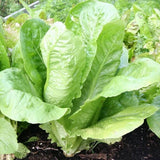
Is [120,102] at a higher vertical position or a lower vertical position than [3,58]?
lower

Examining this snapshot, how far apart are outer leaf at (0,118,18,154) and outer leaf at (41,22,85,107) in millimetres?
204

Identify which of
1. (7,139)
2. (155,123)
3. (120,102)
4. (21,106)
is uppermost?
(21,106)

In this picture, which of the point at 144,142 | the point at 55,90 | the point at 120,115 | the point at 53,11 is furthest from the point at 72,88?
the point at 53,11

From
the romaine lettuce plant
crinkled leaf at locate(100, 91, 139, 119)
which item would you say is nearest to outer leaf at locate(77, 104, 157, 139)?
the romaine lettuce plant

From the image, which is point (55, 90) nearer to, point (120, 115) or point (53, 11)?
point (120, 115)

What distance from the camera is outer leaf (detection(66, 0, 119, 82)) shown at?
3.06ft

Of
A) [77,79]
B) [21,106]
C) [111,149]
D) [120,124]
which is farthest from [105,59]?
[111,149]

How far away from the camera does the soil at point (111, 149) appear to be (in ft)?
3.67

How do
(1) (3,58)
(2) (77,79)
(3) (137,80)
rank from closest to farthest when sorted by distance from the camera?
1. (3) (137,80)
2. (2) (77,79)
3. (1) (3,58)

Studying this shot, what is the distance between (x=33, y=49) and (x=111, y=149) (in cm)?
60

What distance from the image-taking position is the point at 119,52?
94 centimetres

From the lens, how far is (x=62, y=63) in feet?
2.62

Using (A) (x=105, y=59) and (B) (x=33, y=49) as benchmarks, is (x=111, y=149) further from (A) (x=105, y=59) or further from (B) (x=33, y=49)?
(B) (x=33, y=49)

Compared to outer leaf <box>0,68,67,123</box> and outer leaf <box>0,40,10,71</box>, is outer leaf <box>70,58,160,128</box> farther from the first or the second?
outer leaf <box>0,40,10,71</box>
